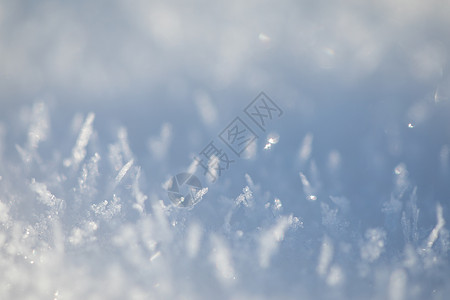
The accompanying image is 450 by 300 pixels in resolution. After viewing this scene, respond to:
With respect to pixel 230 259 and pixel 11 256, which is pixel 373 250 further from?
pixel 11 256

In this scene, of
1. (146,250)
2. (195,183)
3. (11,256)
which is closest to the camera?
(11,256)

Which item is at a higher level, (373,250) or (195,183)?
(195,183)

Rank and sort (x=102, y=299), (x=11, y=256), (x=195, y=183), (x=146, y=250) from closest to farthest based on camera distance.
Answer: (x=102, y=299)
(x=11, y=256)
(x=146, y=250)
(x=195, y=183)

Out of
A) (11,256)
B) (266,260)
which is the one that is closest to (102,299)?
(11,256)

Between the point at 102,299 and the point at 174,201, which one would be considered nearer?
the point at 102,299

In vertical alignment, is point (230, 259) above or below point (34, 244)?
below

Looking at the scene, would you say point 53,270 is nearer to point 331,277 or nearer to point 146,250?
point 146,250

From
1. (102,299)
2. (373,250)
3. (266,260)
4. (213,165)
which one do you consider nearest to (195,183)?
(213,165)

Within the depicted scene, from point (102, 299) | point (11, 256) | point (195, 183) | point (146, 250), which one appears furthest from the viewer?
point (195, 183)

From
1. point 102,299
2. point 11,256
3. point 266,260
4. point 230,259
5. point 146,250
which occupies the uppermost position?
point 11,256
